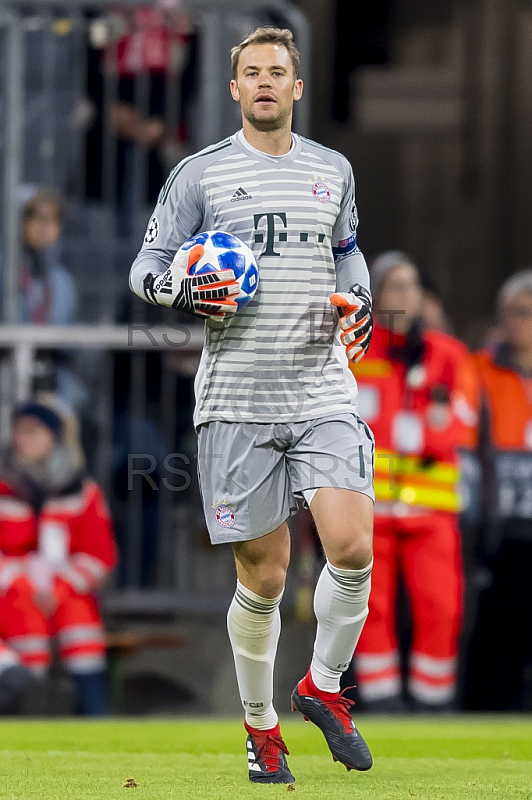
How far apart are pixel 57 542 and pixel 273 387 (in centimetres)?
352

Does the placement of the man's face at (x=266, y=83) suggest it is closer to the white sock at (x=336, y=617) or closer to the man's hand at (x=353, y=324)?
the man's hand at (x=353, y=324)

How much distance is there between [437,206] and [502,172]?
605 millimetres

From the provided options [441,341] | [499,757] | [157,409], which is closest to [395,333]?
[441,341]

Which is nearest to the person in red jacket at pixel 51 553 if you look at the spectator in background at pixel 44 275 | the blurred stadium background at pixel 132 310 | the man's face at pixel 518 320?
the blurred stadium background at pixel 132 310

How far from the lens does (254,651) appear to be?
195 inches

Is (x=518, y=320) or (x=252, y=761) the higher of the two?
(x=518, y=320)

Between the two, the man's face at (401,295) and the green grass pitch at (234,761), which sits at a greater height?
the man's face at (401,295)

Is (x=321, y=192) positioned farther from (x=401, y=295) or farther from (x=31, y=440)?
(x=31, y=440)

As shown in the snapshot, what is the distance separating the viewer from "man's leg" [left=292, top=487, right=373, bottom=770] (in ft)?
15.5

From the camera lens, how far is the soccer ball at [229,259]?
183 inches

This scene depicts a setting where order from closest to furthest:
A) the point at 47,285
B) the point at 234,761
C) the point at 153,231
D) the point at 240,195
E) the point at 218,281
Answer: the point at 218,281 < the point at 240,195 < the point at 153,231 < the point at 234,761 < the point at 47,285

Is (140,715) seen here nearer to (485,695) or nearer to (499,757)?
(485,695)

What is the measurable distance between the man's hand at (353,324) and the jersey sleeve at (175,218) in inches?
20.2

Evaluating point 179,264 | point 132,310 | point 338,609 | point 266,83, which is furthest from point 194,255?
point 132,310
